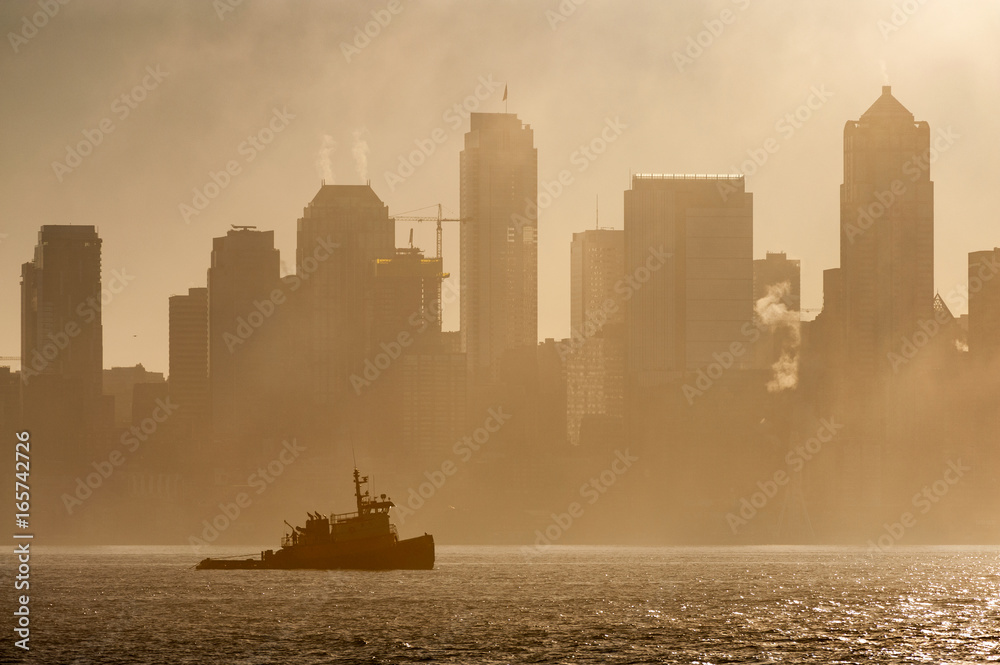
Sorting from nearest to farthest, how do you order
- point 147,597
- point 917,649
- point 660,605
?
point 917,649, point 660,605, point 147,597

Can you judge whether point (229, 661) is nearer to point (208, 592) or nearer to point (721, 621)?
point (721, 621)

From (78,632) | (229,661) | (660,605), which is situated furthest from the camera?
(660,605)

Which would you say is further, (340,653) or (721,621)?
(721,621)

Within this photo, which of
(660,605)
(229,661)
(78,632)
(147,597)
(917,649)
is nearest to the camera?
(229,661)

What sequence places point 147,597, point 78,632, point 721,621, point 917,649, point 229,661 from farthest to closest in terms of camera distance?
point 147,597 < point 721,621 < point 78,632 < point 917,649 < point 229,661

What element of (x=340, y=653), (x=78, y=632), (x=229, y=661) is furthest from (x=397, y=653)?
(x=78, y=632)

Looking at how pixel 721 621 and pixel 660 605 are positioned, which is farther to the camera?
pixel 660 605

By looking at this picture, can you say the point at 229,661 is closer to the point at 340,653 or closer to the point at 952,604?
the point at 340,653

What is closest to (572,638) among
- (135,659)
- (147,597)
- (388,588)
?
(135,659)
